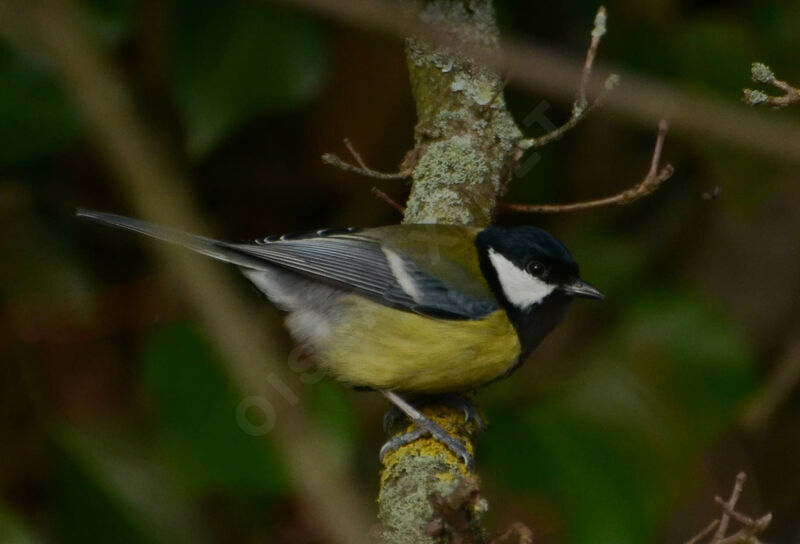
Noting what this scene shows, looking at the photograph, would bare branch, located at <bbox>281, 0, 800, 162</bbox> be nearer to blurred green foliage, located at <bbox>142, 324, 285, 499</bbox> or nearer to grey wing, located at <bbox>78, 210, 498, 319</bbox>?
grey wing, located at <bbox>78, 210, 498, 319</bbox>

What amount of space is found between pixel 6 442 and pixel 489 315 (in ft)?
5.47

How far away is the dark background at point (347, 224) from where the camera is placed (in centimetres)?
265

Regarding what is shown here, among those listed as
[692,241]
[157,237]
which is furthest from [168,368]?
[692,241]

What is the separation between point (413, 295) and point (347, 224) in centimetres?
115

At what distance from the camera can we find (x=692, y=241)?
366 cm

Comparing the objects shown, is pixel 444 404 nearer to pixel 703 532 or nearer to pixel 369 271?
pixel 369 271

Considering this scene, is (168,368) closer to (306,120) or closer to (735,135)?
(306,120)

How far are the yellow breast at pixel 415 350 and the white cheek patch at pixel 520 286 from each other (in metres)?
0.08

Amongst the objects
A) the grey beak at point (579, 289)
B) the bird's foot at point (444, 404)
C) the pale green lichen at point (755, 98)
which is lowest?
the bird's foot at point (444, 404)

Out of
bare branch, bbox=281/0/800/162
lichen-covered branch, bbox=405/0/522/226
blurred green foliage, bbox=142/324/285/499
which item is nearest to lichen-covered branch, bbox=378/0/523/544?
lichen-covered branch, bbox=405/0/522/226

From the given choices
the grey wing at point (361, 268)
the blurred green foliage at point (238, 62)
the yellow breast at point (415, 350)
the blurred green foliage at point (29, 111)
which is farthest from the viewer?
the blurred green foliage at point (29, 111)

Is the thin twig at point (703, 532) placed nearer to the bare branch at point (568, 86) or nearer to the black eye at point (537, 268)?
the bare branch at point (568, 86)

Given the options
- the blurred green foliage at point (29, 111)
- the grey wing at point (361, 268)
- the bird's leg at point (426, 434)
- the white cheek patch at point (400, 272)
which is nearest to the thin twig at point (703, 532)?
the bird's leg at point (426, 434)

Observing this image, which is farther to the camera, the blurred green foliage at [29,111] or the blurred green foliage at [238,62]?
the blurred green foliage at [29,111]
